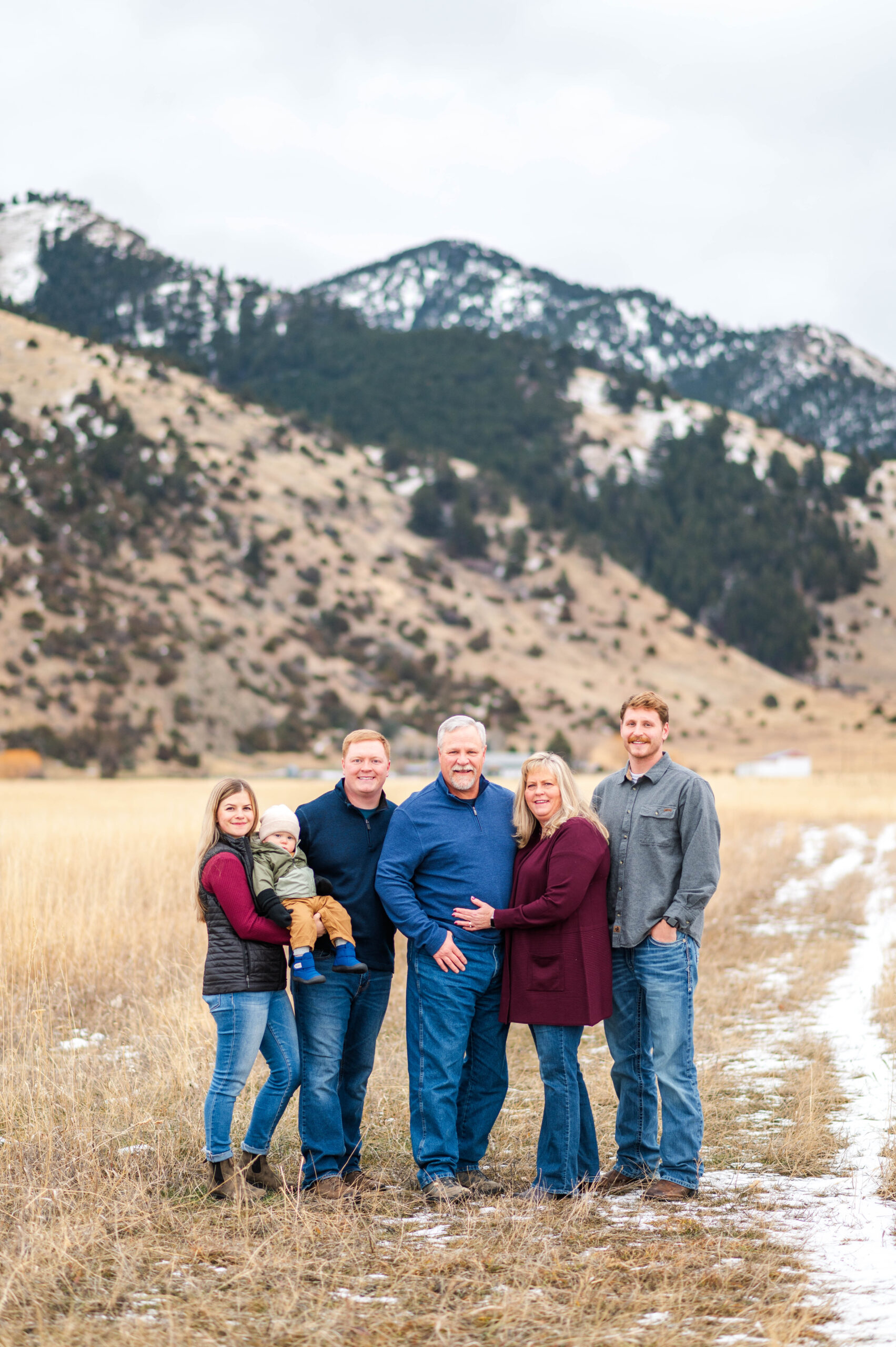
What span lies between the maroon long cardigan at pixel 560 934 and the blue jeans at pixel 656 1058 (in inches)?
7.3

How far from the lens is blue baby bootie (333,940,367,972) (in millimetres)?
4742

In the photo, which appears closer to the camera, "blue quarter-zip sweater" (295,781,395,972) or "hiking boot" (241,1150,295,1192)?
"hiking boot" (241,1150,295,1192)

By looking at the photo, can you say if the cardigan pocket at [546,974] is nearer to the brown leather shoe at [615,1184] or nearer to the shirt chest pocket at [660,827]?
the shirt chest pocket at [660,827]

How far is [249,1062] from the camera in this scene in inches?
192

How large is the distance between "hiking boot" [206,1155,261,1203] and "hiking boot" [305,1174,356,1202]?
0.24m

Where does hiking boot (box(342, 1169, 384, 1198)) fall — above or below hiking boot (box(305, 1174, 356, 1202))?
below

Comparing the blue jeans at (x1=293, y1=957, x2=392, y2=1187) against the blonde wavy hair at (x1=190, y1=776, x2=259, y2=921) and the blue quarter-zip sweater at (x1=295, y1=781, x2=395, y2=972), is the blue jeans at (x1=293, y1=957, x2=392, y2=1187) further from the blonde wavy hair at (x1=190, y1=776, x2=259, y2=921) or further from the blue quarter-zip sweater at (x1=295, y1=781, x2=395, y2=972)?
the blonde wavy hair at (x1=190, y1=776, x2=259, y2=921)

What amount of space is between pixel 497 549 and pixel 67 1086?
79460 mm

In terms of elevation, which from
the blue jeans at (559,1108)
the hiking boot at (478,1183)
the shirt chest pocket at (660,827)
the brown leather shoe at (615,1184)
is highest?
the shirt chest pocket at (660,827)

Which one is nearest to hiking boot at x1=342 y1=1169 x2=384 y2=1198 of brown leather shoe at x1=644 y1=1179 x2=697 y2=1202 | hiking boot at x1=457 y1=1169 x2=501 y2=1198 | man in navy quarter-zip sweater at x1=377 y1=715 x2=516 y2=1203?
man in navy quarter-zip sweater at x1=377 y1=715 x2=516 y2=1203

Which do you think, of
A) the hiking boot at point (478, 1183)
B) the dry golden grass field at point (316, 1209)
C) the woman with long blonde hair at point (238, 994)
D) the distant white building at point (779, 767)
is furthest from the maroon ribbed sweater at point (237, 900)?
the distant white building at point (779, 767)

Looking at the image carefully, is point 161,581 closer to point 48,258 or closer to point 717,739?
point 717,739

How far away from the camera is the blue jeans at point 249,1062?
4801 millimetres

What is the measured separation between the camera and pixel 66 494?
62312 mm
